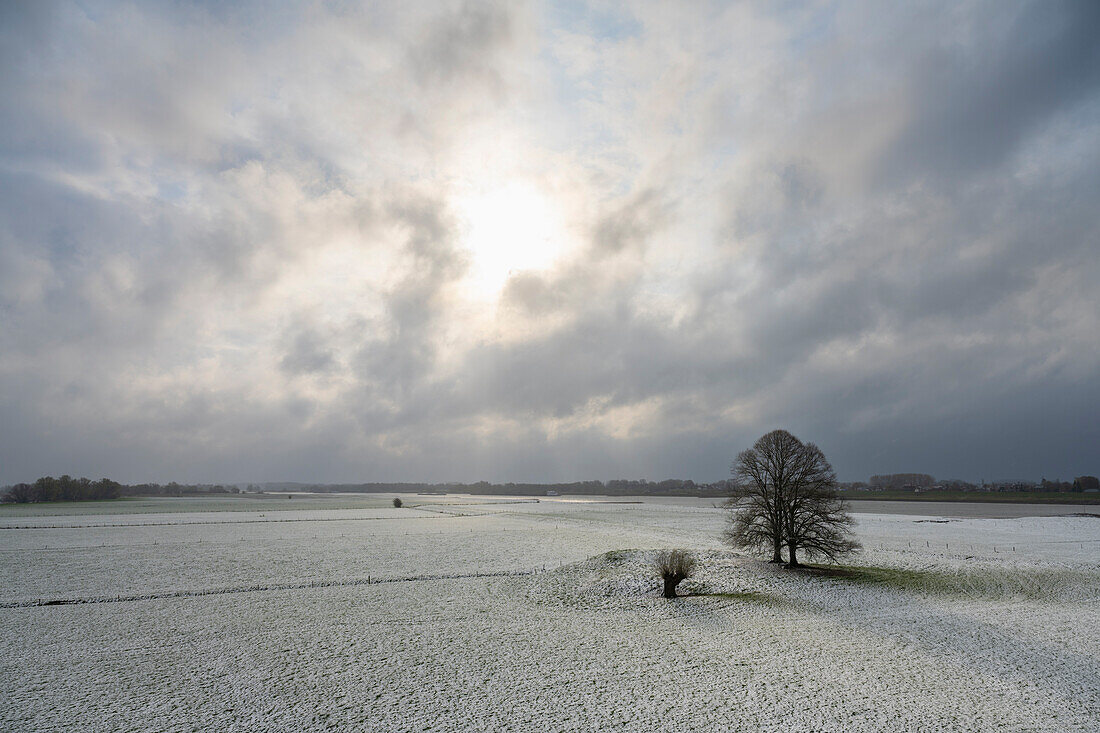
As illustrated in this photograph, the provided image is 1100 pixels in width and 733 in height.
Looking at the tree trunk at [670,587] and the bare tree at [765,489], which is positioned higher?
the bare tree at [765,489]

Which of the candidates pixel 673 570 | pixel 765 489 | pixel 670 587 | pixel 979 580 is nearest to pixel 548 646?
pixel 670 587

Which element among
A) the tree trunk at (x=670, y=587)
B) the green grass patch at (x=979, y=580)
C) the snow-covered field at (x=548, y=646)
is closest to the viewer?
the snow-covered field at (x=548, y=646)

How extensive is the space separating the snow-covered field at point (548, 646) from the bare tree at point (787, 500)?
207 cm

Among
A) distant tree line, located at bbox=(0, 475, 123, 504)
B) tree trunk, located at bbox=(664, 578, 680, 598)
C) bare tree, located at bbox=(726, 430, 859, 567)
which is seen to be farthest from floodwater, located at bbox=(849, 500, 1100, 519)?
distant tree line, located at bbox=(0, 475, 123, 504)

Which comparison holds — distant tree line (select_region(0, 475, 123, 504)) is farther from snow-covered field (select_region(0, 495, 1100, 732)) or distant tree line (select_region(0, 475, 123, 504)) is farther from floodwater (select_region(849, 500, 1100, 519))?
floodwater (select_region(849, 500, 1100, 519))

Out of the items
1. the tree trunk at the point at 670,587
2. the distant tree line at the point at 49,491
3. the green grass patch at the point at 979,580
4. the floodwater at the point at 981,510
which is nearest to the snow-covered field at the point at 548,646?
the green grass patch at the point at 979,580

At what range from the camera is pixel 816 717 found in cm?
1360

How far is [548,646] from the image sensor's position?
19.2m

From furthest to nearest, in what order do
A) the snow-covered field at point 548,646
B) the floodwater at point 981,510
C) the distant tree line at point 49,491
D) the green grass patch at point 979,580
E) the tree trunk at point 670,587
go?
the distant tree line at point 49,491, the floodwater at point 981,510, the green grass patch at point 979,580, the tree trunk at point 670,587, the snow-covered field at point 548,646

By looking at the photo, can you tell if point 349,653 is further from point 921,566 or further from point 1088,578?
point 1088,578

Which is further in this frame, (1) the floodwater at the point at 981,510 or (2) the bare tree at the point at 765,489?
(1) the floodwater at the point at 981,510

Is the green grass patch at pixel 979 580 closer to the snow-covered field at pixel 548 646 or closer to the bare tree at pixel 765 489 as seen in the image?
the snow-covered field at pixel 548 646

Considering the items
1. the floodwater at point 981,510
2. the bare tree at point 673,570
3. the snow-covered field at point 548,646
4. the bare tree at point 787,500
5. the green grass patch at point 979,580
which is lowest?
the floodwater at point 981,510

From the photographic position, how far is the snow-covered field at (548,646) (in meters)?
13.8
